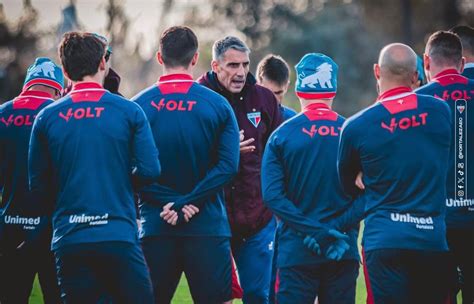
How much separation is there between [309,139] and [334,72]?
0.74 meters

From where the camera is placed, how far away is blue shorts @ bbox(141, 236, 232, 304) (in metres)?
6.64

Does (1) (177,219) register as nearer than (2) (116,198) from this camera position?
No

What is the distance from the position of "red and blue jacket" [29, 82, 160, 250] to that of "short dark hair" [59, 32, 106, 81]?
0.31 feet

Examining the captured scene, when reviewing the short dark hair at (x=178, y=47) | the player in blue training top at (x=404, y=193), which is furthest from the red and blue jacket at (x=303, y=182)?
the short dark hair at (x=178, y=47)

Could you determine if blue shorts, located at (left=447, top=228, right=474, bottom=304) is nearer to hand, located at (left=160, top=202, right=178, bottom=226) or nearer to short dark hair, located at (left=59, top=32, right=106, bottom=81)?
hand, located at (left=160, top=202, right=178, bottom=226)

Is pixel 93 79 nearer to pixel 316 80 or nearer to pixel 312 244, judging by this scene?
pixel 316 80

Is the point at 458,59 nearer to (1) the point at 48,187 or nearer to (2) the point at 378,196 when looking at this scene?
(2) the point at 378,196

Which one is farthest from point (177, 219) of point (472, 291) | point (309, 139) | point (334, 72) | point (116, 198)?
point (472, 291)

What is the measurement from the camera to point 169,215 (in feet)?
21.8

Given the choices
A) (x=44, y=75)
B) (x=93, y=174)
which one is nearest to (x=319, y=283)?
(x=93, y=174)

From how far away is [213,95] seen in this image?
22.4 feet

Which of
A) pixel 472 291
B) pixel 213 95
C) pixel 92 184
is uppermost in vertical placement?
pixel 213 95

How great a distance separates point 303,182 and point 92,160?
1.64 meters

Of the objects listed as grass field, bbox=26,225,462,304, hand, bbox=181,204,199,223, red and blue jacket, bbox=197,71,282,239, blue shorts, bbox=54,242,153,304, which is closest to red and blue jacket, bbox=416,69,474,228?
red and blue jacket, bbox=197,71,282,239
